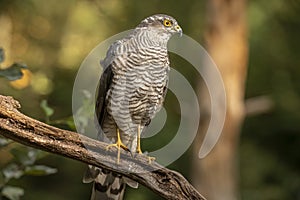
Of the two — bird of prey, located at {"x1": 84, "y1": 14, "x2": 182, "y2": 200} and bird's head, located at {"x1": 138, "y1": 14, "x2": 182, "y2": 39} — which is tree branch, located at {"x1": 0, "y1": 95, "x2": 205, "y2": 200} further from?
bird's head, located at {"x1": 138, "y1": 14, "x2": 182, "y2": 39}

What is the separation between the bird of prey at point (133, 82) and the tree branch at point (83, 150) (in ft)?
1.93

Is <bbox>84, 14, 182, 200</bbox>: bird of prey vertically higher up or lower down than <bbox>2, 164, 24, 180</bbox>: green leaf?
higher up

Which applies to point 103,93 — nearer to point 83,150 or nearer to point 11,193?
point 11,193

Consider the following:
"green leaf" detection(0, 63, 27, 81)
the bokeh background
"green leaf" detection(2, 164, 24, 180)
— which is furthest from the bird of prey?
the bokeh background

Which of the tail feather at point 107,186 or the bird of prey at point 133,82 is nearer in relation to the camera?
the bird of prey at point 133,82

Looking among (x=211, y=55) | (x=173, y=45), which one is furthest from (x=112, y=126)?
(x=173, y=45)

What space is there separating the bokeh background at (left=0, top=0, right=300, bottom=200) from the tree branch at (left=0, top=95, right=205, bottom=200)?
6162mm

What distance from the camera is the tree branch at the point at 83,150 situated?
10.8 ft

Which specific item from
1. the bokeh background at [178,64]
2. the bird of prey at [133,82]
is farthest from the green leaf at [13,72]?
the bokeh background at [178,64]

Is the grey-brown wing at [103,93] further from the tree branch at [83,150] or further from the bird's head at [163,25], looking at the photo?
the tree branch at [83,150]

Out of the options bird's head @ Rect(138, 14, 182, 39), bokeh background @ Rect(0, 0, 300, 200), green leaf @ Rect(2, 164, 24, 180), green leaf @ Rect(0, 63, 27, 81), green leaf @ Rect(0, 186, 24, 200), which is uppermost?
bird's head @ Rect(138, 14, 182, 39)

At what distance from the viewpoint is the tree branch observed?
10.8 feet

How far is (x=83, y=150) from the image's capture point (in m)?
3.39

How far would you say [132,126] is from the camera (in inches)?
176
